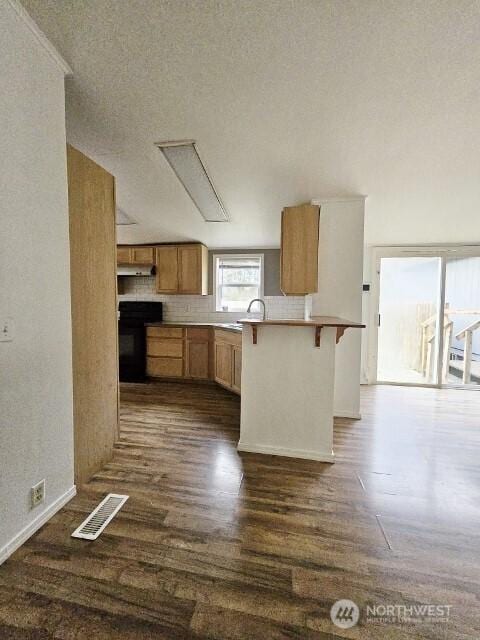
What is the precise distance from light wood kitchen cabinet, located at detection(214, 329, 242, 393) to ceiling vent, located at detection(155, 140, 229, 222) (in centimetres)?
156

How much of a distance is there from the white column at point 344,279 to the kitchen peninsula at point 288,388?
85 centimetres

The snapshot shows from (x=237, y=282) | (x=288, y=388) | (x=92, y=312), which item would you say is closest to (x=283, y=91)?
(x=92, y=312)

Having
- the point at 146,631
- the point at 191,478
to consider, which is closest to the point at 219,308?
the point at 191,478

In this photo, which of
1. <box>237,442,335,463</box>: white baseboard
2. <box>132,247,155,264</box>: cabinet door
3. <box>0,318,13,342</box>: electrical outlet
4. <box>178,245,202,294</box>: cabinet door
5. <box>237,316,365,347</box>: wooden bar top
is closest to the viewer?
<box>0,318,13,342</box>: electrical outlet

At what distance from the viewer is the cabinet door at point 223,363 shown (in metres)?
3.75

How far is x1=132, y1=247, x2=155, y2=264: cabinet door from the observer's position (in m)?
4.58

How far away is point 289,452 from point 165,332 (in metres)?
2.82

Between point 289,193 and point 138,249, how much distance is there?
2.83m

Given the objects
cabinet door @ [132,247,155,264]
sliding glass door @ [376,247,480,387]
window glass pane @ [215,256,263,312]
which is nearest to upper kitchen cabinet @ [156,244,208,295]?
cabinet door @ [132,247,155,264]

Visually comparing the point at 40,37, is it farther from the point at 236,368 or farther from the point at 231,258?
the point at 231,258

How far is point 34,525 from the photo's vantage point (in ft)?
4.51

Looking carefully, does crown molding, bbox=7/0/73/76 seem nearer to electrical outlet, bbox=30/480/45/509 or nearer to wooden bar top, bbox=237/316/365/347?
wooden bar top, bbox=237/316/365/347

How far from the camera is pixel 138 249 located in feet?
15.2

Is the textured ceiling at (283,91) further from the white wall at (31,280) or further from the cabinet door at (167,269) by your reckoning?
the cabinet door at (167,269)
